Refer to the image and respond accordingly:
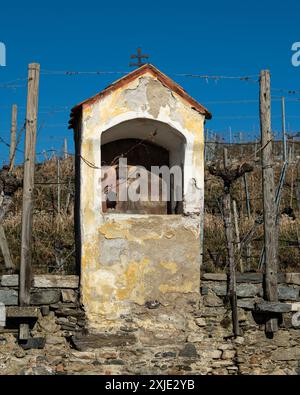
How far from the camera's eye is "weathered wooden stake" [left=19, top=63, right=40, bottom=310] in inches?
292

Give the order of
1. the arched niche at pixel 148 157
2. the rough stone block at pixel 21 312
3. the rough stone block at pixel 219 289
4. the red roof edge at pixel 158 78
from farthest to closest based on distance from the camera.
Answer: the arched niche at pixel 148 157 → the rough stone block at pixel 219 289 → the red roof edge at pixel 158 78 → the rough stone block at pixel 21 312

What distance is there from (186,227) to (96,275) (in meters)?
1.33

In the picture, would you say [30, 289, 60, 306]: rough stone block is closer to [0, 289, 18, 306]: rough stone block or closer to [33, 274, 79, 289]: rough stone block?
[33, 274, 79, 289]: rough stone block

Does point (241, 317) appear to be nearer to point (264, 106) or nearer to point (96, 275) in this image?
point (96, 275)

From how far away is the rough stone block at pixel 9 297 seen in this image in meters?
7.40

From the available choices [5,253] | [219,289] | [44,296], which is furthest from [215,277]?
[5,253]

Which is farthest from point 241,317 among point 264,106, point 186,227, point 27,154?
point 27,154

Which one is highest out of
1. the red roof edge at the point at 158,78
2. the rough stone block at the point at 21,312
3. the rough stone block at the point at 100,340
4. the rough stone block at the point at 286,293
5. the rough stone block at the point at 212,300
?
the red roof edge at the point at 158,78

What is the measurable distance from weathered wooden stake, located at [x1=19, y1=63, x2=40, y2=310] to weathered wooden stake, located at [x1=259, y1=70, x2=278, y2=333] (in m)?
3.04

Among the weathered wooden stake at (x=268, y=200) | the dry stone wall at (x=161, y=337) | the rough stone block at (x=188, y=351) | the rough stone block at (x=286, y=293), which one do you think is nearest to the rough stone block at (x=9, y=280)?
the dry stone wall at (x=161, y=337)

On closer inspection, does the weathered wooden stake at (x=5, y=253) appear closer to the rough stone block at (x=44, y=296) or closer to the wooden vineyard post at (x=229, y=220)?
the rough stone block at (x=44, y=296)

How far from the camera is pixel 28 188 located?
300 inches

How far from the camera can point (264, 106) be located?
322 inches

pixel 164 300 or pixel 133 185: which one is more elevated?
pixel 133 185
